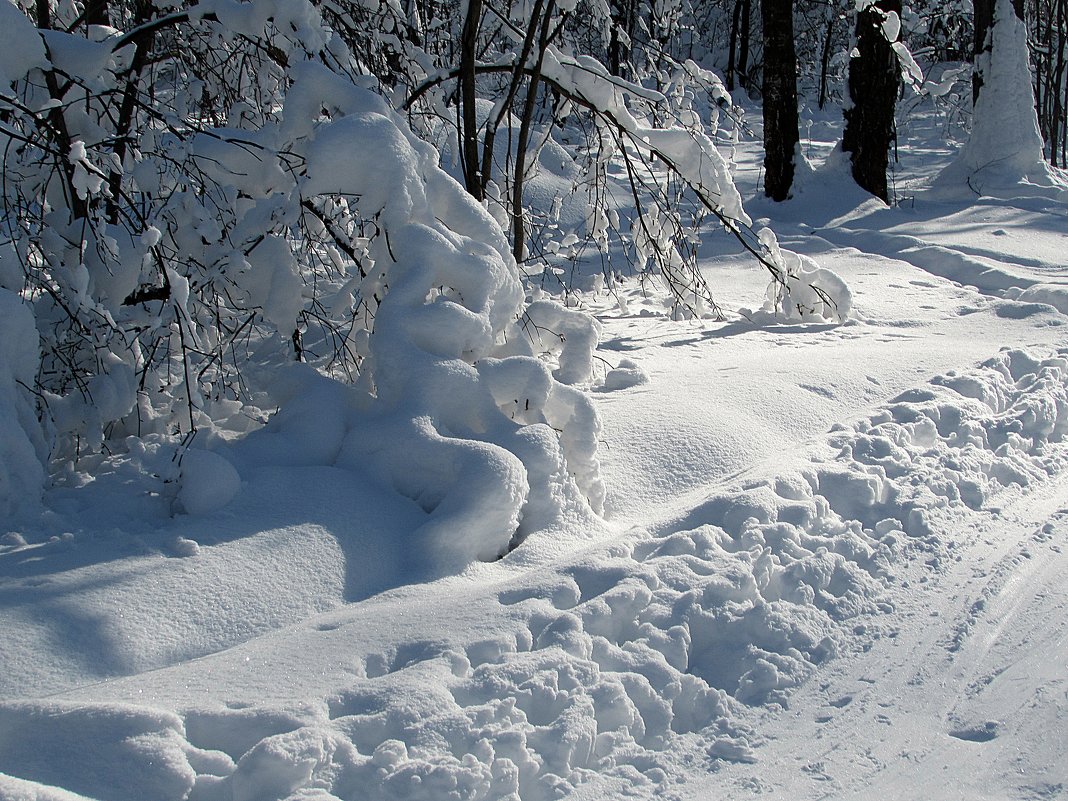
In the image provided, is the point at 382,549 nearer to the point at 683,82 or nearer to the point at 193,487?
the point at 193,487

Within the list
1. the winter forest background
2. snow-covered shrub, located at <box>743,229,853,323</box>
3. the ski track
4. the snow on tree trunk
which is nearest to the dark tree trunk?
the snow on tree trunk

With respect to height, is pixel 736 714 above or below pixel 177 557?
below

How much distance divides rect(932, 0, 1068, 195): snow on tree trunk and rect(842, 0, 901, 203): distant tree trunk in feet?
4.54

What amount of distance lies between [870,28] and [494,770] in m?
10.4

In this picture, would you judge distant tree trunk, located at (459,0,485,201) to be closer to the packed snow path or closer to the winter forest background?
the winter forest background

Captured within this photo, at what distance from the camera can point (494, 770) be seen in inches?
89.3

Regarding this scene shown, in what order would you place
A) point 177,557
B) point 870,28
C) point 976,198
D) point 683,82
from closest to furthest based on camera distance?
1. point 177,557
2. point 683,82
3. point 870,28
4. point 976,198

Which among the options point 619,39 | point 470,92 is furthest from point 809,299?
point 470,92

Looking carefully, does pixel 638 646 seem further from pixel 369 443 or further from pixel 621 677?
pixel 369 443

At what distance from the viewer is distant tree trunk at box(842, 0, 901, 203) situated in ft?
34.8

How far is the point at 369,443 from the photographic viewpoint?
359 cm

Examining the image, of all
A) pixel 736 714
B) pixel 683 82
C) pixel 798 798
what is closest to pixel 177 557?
pixel 736 714

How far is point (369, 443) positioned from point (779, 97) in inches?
334

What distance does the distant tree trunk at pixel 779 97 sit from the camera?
10.1m
